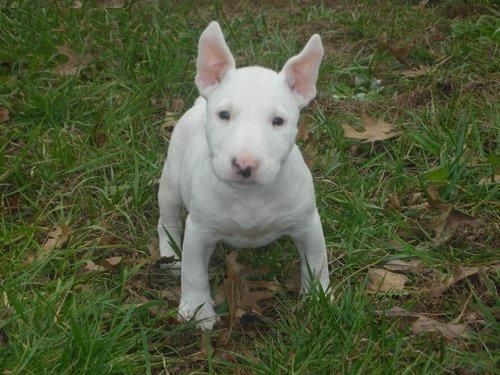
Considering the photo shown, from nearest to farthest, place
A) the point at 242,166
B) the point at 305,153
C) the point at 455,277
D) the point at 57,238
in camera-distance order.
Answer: the point at 242,166 < the point at 455,277 < the point at 57,238 < the point at 305,153

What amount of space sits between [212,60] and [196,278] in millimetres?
1004

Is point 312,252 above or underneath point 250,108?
underneath

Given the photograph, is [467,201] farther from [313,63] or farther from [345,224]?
[313,63]

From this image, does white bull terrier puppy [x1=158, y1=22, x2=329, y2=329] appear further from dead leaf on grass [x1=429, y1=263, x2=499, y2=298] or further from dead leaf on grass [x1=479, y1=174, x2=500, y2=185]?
dead leaf on grass [x1=479, y1=174, x2=500, y2=185]

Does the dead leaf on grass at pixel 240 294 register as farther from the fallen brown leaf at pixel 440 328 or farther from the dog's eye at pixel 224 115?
the dog's eye at pixel 224 115

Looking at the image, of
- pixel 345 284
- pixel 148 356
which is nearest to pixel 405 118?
pixel 345 284

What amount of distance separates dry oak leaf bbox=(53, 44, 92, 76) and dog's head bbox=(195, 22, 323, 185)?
249 centimetres

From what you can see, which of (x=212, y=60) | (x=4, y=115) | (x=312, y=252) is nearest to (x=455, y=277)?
(x=312, y=252)

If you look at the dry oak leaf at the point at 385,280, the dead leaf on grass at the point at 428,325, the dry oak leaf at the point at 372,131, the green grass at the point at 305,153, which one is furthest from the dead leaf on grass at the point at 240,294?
the dry oak leaf at the point at 372,131

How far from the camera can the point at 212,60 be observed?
11.1ft

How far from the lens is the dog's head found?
3.01 meters

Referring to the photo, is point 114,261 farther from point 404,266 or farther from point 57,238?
point 404,266

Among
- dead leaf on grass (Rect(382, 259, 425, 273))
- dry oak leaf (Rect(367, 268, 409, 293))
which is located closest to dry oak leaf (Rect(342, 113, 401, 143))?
dead leaf on grass (Rect(382, 259, 425, 273))

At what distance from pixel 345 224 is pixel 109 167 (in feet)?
4.95
